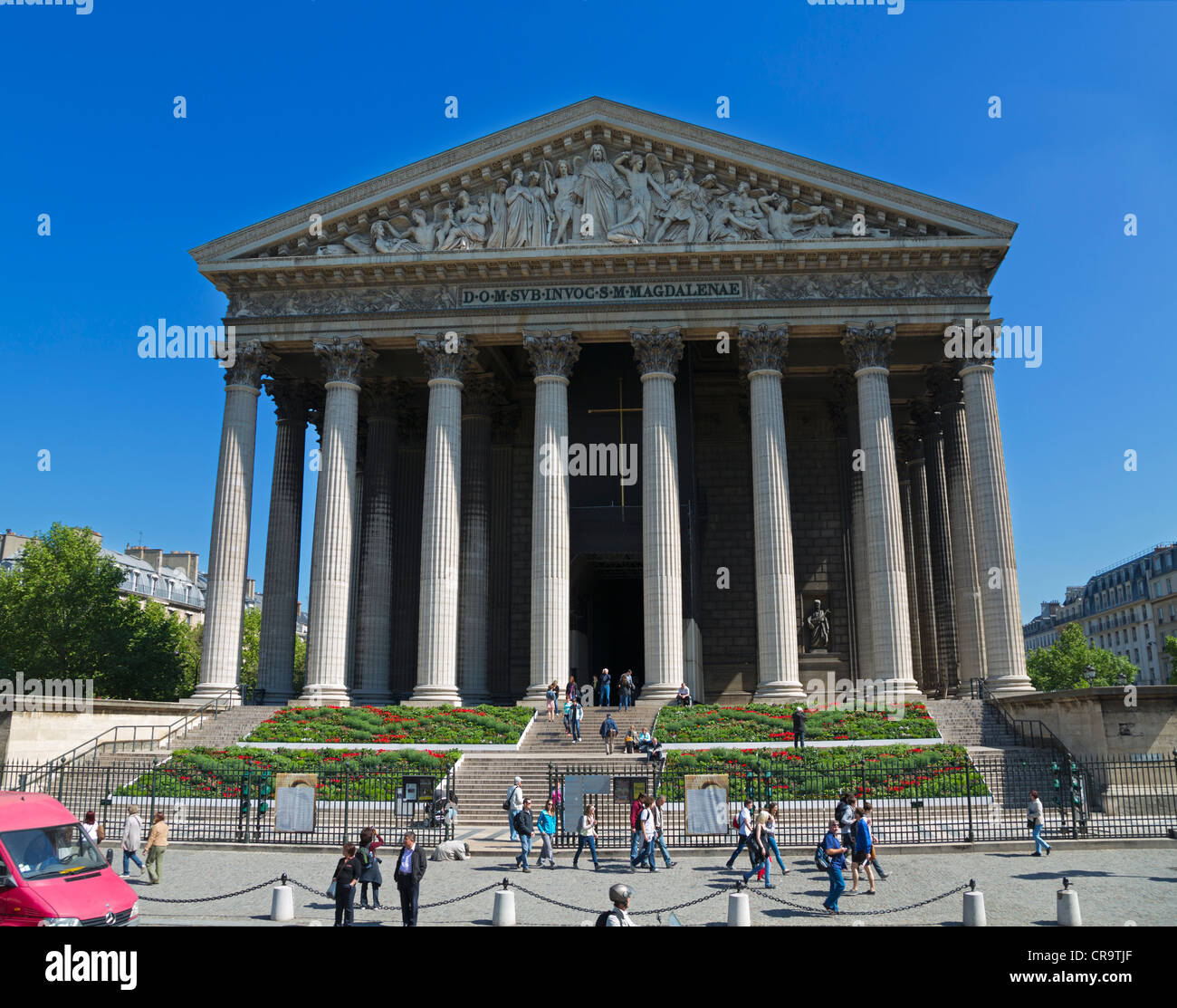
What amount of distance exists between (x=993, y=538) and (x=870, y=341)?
853 centimetres

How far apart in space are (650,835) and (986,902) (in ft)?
18.9

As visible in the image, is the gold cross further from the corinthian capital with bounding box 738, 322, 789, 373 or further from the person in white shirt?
the person in white shirt

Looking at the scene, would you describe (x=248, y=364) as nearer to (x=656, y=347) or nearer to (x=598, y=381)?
(x=598, y=381)

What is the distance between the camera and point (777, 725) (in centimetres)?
3061

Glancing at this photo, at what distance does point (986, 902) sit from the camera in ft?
48.0

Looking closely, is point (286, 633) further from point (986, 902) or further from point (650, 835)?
point (986, 902)

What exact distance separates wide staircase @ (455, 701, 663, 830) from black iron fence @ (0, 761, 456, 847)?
3.70 feet

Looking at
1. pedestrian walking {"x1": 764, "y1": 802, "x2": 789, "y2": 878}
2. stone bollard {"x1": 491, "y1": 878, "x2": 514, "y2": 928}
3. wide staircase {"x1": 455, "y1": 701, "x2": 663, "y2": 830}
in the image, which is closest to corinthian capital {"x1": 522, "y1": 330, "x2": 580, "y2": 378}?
wide staircase {"x1": 455, "y1": 701, "x2": 663, "y2": 830}

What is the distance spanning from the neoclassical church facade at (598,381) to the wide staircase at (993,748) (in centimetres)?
242

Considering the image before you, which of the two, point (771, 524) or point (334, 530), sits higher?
point (334, 530)

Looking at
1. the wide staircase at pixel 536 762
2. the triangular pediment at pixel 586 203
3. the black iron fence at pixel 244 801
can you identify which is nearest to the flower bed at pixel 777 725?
the wide staircase at pixel 536 762

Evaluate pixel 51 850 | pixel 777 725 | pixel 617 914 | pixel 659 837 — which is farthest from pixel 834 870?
pixel 777 725

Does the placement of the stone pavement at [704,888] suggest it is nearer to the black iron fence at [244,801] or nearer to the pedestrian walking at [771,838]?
the pedestrian walking at [771,838]
